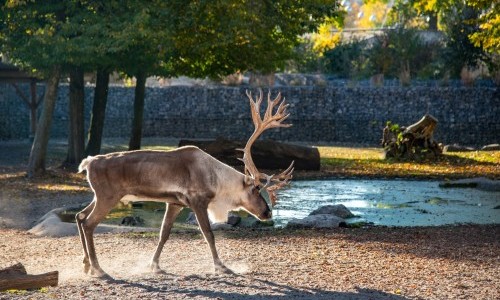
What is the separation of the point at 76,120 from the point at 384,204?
425 inches

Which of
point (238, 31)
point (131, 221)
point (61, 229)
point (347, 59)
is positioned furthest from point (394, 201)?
point (347, 59)

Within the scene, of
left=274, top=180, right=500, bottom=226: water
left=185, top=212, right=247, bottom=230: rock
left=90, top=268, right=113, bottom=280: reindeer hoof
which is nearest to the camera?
left=90, top=268, right=113, bottom=280: reindeer hoof

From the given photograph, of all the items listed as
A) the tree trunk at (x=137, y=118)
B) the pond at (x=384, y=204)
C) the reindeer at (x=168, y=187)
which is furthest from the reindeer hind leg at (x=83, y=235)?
the tree trunk at (x=137, y=118)

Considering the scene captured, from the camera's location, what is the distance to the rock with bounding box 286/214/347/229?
1650 cm

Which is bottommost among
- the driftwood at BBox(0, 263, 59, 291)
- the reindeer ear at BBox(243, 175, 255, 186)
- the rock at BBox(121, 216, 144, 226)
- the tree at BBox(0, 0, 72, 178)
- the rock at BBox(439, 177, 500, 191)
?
the rock at BBox(121, 216, 144, 226)

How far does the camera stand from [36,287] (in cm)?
1062

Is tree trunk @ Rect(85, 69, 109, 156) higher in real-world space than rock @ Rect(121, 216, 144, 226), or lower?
higher

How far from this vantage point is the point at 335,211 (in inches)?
720

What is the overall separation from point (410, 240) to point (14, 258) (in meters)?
5.36

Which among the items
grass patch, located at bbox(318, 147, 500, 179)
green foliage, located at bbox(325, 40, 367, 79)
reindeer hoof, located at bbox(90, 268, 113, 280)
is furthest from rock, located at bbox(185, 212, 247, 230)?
green foliage, located at bbox(325, 40, 367, 79)

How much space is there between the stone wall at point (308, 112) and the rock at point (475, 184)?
59.9 ft

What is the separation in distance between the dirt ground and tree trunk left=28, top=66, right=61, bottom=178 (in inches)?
319

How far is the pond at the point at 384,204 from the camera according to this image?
723 inches

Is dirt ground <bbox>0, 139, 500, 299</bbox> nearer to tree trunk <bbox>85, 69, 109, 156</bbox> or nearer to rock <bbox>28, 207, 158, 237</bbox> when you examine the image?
rock <bbox>28, 207, 158, 237</bbox>
